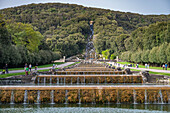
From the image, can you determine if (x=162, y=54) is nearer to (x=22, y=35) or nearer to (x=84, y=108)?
(x=22, y=35)

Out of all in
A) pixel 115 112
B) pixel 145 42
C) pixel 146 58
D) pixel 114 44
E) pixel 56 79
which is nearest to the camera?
pixel 115 112

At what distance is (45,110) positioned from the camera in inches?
672

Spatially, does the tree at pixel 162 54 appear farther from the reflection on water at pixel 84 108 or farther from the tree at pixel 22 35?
the reflection on water at pixel 84 108

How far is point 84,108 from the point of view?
17.7 metres

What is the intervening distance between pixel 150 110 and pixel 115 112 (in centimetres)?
→ 246

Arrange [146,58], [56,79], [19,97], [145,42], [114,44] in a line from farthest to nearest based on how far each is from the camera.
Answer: [114,44] < [145,42] < [146,58] < [56,79] < [19,97]

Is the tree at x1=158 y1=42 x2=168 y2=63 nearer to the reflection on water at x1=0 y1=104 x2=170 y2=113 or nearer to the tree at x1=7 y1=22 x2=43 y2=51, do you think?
the tree at x1=7 y1=22 x2=43 y2=51

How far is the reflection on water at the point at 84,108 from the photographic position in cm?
1686

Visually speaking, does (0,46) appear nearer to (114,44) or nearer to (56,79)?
(56,79)

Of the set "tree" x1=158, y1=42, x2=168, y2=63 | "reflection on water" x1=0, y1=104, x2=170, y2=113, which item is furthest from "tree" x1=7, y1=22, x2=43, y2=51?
"reflection on water" x1=0, y1=104, x2=170, y2=113

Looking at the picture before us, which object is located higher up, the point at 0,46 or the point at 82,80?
the point at 0,46

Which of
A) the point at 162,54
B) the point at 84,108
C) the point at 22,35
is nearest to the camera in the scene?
the point at 84,108

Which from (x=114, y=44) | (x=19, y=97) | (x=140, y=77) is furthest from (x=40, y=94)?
(x=114, y=44)

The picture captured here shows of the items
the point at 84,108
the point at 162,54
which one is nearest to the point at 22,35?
the point at 162,54
